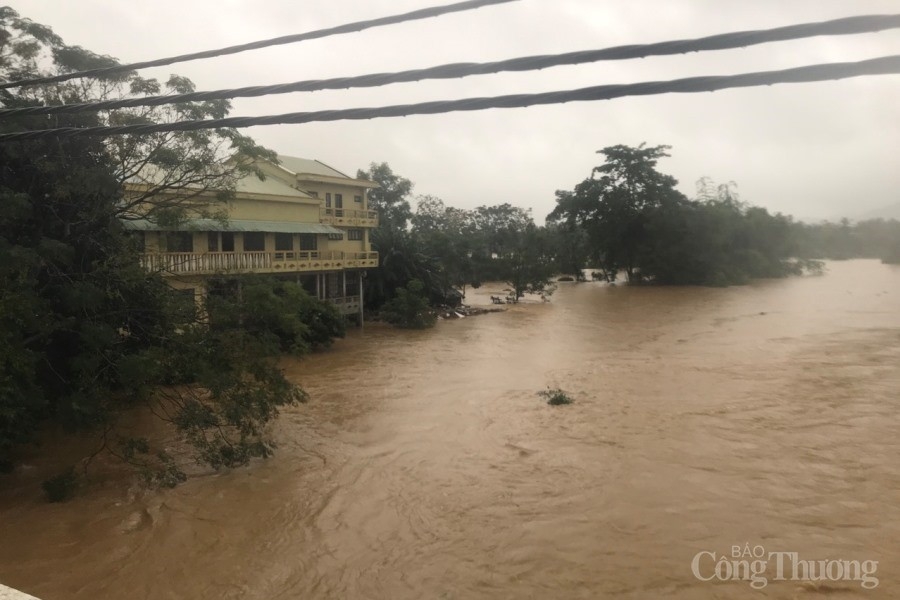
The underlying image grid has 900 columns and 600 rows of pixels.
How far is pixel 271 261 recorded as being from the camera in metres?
20.4

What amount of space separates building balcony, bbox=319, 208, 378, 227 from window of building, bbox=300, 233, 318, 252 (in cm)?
93

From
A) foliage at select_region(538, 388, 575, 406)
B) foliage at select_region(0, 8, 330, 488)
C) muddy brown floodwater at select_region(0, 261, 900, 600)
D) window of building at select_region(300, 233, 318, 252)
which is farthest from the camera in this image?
window of building at select_region(300, 233, 318, 252)

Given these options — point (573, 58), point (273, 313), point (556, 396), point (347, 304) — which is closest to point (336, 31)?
point (573, 58)

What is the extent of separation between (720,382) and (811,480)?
6.33m

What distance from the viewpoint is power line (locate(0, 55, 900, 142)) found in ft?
7.86

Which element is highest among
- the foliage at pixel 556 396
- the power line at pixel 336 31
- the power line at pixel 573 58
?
the power line at pixel 336 31

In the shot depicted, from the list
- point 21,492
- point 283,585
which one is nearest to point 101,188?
point 21,492

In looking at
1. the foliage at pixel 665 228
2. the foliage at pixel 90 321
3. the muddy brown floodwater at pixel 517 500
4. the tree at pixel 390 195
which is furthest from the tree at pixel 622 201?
the foliage at pixel 90 321

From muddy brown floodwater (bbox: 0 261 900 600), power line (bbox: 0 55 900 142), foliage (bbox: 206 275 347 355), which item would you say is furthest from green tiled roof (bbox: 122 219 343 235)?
power line (bbox: 0 55 900 142)

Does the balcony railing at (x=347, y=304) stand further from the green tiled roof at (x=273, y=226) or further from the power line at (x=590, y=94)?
the power line at (x=590, y=94)

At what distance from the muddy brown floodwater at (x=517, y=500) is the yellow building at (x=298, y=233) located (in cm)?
704

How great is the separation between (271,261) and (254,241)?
1.48 meters

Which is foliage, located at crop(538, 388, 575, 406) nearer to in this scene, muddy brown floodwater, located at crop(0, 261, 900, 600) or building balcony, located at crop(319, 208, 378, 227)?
muddy brown floodwater, located at crop(0, 261, 900, 600)

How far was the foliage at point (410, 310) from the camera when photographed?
2450cm
